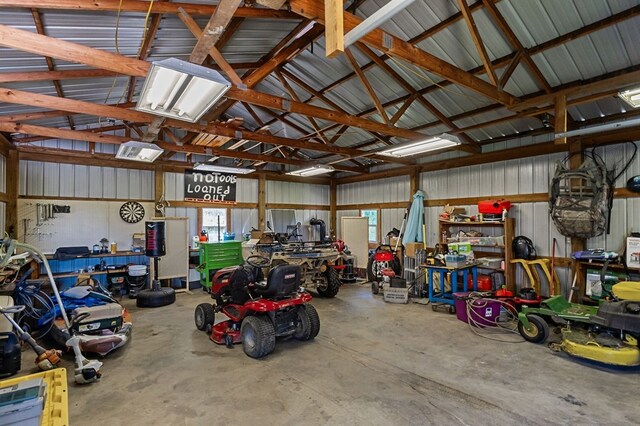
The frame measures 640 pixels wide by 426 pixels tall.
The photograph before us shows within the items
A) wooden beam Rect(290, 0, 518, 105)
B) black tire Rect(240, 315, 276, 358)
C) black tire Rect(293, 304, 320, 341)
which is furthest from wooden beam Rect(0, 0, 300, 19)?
black tire Rect(293, 304, 320, 341)

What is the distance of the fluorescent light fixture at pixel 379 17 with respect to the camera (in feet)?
6.98

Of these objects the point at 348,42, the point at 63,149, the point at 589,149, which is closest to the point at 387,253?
the point at 589,149

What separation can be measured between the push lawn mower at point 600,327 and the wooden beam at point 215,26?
5033mm

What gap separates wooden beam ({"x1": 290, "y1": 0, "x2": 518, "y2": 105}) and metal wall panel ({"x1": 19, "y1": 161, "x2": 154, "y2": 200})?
7.12m

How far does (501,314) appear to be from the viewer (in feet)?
17.3

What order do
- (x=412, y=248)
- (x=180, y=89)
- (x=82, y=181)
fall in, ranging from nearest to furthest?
(x=180, y=89)
(x=82, y=181)
(x=412, y=248)

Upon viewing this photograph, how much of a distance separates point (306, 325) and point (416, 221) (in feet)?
16.1

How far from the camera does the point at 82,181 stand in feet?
24.6

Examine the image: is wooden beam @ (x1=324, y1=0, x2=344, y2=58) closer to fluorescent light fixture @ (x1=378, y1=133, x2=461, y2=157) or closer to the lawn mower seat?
the lawn mower seat

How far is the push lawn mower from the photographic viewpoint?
11.8 ft

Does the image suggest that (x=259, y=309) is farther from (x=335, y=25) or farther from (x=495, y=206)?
(x=495, y=206)

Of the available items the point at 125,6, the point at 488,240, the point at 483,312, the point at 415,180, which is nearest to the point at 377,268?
the point at 415,180

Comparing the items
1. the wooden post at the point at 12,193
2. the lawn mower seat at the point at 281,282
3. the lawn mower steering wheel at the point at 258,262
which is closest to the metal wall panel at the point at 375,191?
the lawn mower steering wheel at the point at 258,262

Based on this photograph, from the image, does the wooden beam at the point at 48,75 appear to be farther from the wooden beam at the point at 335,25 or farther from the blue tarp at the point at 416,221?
the blue tarp at the point at 416,221
